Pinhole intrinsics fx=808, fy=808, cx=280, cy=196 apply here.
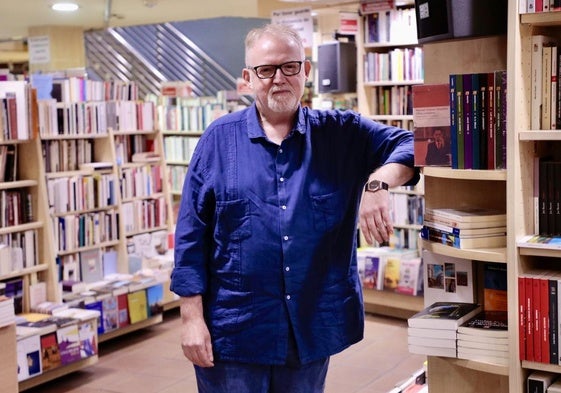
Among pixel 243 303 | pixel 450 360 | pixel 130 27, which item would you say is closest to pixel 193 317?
pixel 243 303

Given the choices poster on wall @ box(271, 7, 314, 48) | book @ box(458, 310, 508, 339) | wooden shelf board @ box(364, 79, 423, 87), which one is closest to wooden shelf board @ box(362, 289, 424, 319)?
wooden shelf board @ box(364, 79, 423, 87)

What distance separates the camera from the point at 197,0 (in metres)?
9.87

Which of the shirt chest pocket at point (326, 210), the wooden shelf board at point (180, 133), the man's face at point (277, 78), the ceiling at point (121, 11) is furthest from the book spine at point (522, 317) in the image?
the wooden shelf board at point (180, 133)

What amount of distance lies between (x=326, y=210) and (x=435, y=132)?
427mm

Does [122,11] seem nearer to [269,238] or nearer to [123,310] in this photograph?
[123,310]

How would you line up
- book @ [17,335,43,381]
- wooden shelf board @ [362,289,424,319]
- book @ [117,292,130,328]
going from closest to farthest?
book @ [17,335,43,381] → book @ [117,292,130,328] → wooden shelf board @ [362,289,424,319]

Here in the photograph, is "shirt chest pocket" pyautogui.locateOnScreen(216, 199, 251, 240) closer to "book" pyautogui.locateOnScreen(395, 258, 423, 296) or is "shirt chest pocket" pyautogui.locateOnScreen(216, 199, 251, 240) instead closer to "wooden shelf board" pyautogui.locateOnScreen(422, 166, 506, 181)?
"wooden shelf board" pyautogui.locateOnScreen(422, 166, 506, 181)

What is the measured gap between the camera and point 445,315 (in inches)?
101

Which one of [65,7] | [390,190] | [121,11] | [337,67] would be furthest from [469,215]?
[121,11]

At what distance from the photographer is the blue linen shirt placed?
7.88 ft

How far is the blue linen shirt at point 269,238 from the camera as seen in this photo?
240cm

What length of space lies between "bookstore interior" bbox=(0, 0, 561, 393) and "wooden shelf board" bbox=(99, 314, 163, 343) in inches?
0.6

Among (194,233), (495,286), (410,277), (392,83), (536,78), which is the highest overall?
(392,83)

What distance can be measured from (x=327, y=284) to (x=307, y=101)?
6.70 m
